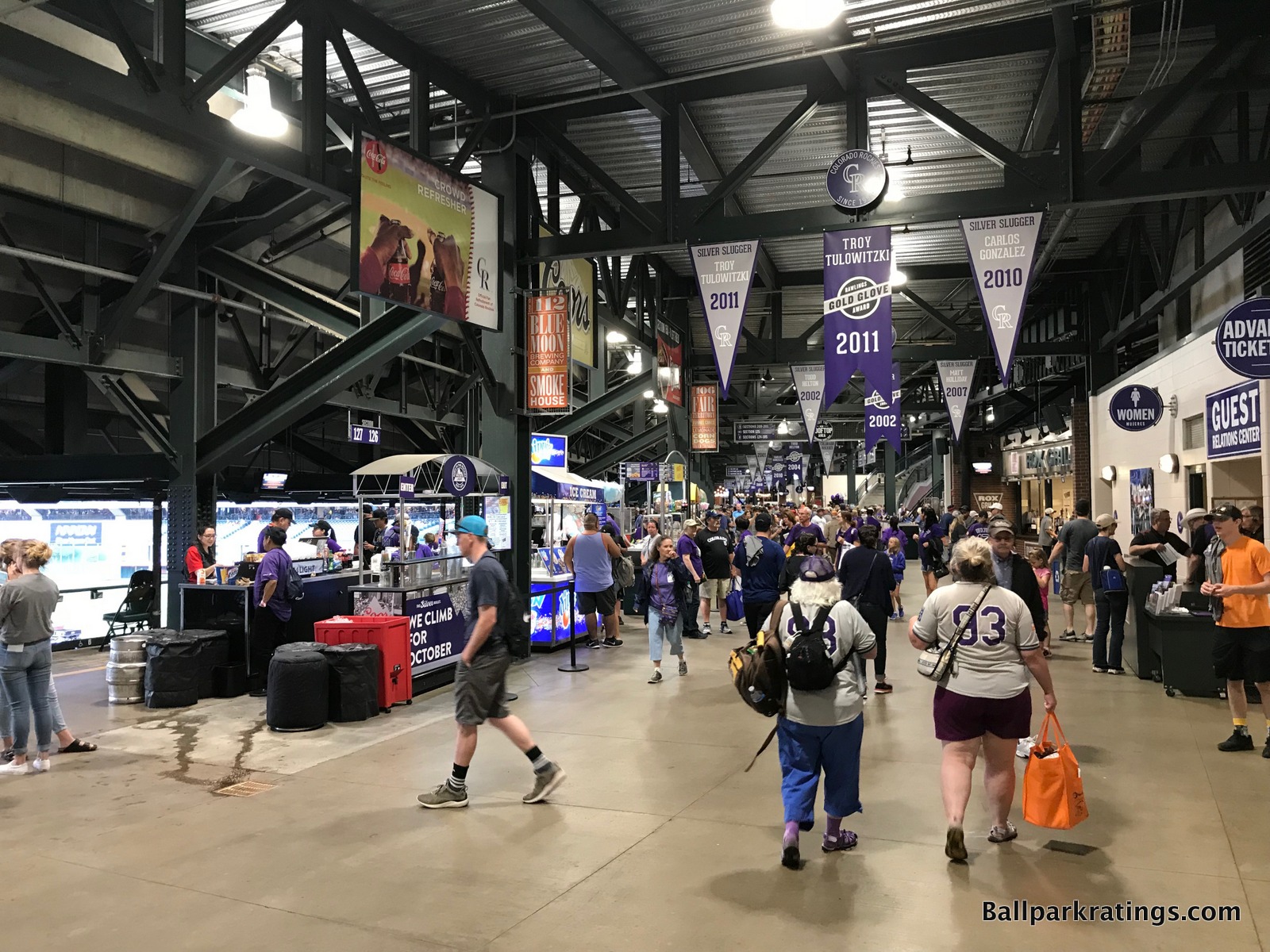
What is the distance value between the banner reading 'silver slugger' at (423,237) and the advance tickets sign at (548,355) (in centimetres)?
99

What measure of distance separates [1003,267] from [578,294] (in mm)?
6422

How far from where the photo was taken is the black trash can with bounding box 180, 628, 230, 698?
29.5ft

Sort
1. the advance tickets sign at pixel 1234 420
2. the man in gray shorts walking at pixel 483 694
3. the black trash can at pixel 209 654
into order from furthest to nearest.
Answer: the advance tickets sign at pixel 1234 420, the black trash can at pixel 209 654, the man in gray shorts walking at pixel 483 694

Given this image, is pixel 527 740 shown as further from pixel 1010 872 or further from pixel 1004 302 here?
pixel 1004 302

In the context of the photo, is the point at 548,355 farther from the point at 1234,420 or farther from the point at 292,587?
the point at 1234,420

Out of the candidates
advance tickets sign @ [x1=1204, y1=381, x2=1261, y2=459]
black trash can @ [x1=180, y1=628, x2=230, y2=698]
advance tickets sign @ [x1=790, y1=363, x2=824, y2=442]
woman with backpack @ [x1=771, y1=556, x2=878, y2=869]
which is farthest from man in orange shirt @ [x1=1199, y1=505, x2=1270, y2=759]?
advance tickets sign @ [x1=790, y1=363, x2=824, y2=442]

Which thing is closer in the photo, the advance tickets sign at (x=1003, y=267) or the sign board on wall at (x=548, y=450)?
the advance tickets sign at (x=1003, y=267)

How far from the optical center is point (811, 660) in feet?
15.0

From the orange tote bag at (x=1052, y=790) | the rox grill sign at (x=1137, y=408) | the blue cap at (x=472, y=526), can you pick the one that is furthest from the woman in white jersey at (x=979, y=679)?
the rox grill sign at (x=1137, y=408)

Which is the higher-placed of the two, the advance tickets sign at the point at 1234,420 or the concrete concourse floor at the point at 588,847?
the advance tickets sign at the point at 1234,420

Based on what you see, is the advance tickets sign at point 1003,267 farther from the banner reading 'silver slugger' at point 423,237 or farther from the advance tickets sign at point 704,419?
the advance tickets sign at point 704,419

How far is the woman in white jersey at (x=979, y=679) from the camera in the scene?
184 inches

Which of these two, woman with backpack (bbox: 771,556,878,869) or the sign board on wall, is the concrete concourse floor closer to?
woman with backpack (bbox: 771,556,878,869)

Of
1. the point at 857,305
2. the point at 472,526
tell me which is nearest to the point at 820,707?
the point at 472,526
